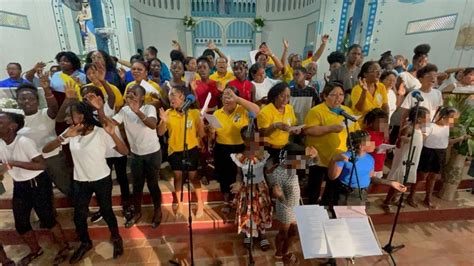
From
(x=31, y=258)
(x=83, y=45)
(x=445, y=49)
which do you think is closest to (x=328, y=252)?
(x=31, y=258)

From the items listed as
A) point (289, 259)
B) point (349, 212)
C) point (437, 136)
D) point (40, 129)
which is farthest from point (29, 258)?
point (437, 136)

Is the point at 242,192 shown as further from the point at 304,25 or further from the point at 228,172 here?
the point at 304,25

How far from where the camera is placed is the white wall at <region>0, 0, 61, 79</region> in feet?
15.8

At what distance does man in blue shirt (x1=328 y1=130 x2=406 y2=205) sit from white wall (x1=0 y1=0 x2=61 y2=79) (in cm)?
609

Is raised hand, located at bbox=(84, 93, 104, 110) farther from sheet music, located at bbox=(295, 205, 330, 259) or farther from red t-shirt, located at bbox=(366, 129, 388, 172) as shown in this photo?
red t-shirt, located at bbox=(366, 129, 388, 172)

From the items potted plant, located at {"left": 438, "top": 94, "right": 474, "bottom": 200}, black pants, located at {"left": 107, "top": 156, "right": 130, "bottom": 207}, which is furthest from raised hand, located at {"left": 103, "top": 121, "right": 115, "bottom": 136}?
potted plant, located at {"left": 438, "top": 94, "right": 474, "bottom": 200}

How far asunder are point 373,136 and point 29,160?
123 inches

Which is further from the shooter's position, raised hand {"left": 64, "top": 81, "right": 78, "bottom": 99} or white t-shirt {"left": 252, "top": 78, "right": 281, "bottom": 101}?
white t-shirt {"left": 252, "top": 78, "right": 281, "bottom": 101}

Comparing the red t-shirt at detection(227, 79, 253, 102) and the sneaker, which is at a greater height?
the red t-shirt at detection(227, 79, 253, 102)

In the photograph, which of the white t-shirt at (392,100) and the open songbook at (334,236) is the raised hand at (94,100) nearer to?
the open songbook at (334,236)

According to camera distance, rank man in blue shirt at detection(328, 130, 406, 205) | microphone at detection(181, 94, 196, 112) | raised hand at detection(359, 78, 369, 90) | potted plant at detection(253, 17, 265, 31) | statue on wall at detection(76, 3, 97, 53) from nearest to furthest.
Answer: microphone at detection(181, 94, 196, 112)
man in blue shirt at detection(328, 130, 406, 205)
raised hand at detection(359, 78, 369, 90)
statue on wall at detection(76, 3, 97, 53)
potted plant at detection(253, 17, 265, 31)

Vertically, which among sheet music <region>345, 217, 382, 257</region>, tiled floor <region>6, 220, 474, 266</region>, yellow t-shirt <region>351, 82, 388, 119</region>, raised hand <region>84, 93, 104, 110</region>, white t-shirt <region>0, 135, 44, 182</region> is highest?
raised hand <region>84, 93, 104, 110</region>

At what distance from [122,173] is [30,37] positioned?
494cm

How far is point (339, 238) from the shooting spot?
1558 mm
